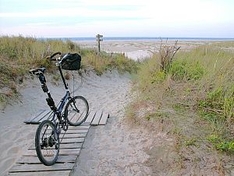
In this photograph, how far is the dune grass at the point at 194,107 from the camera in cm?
412

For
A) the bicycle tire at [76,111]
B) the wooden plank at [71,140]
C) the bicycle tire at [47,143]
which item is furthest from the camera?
the bicycle tire at [76,111]

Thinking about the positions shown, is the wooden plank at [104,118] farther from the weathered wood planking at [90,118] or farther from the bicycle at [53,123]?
the bicycle at [53,123]

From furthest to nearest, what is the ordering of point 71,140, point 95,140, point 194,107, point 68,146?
point 194,107 → point 95,140 → point 71,140 → point 68,146

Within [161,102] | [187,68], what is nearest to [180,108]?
[161,102]

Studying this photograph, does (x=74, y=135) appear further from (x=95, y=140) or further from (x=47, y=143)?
(x=47, y=143)

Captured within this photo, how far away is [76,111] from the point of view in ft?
17.7

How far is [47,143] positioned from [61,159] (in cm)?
40

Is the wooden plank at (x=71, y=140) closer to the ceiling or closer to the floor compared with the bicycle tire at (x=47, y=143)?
closer to the floor

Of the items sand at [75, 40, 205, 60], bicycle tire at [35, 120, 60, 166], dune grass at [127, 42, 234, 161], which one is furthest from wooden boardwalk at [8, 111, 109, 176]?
sand at [75, 40, 205, 60]

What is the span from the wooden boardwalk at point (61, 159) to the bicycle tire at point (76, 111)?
172 mm

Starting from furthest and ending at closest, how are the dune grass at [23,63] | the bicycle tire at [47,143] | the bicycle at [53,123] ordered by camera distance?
the dune grass at [23,63] → the bicycle at [53,123] → the bicycle tire at [47,143]

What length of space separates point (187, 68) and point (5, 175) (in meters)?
5.27

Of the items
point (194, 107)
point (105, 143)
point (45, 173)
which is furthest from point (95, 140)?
point (194, 107)

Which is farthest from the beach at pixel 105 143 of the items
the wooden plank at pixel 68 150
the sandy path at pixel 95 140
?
the wooden plank at pixel 68 150
